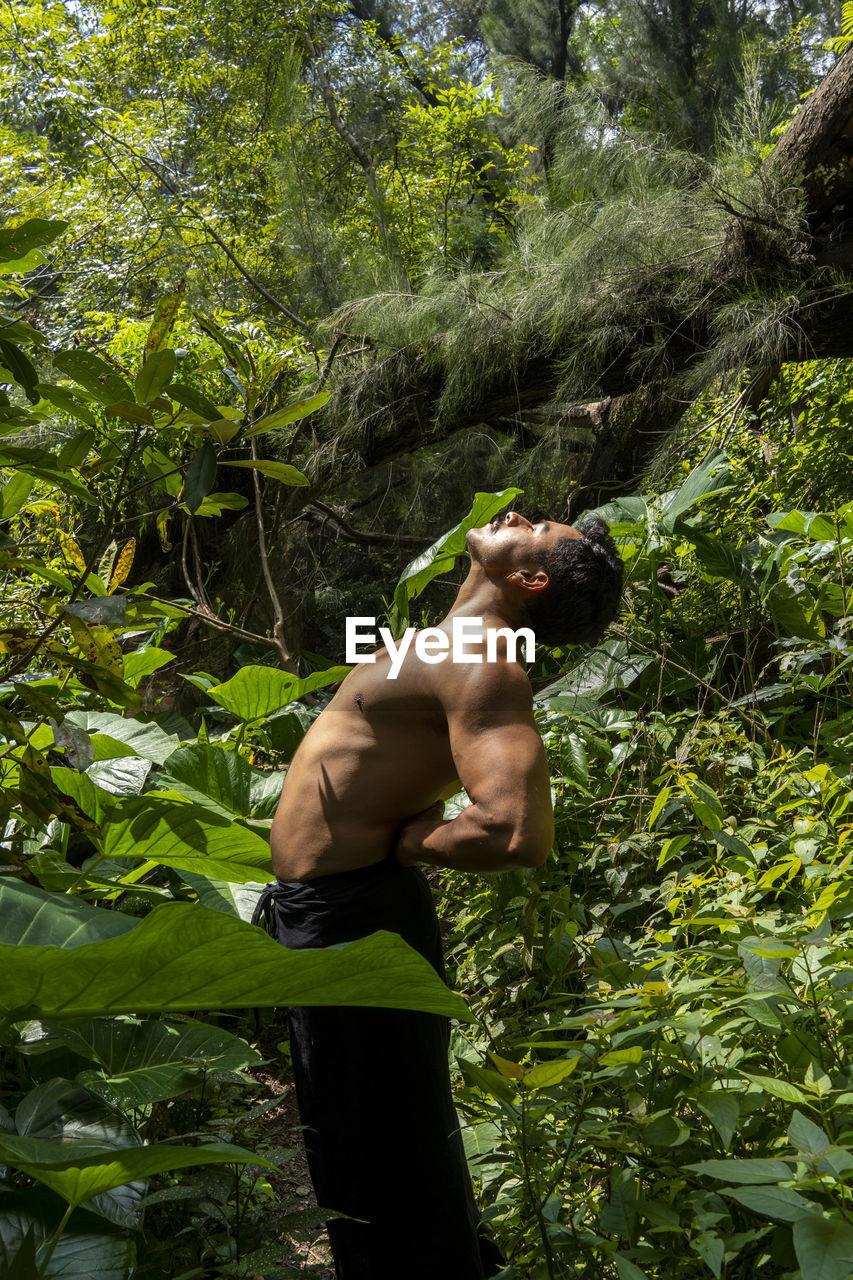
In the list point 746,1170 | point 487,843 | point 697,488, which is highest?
point 697,488

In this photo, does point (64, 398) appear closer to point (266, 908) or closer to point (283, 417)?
point (283, 417)

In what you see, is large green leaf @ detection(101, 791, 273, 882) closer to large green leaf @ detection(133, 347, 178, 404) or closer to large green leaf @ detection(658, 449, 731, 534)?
large green leaf @ detection(133, 347, 178, 404)

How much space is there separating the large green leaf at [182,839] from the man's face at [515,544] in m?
0.56

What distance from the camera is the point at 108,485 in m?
4.36

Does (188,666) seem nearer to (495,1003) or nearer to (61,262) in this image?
(495,1003)

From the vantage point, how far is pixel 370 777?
128 centimetres

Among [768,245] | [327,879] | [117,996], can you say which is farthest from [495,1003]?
[768,245]

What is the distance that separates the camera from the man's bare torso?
1.28m

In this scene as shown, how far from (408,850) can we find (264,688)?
113 cm

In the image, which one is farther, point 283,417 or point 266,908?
point 266,908

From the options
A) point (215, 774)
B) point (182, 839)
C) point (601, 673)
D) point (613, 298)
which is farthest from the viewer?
point (613, 298)

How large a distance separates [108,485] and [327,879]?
11.5 feet

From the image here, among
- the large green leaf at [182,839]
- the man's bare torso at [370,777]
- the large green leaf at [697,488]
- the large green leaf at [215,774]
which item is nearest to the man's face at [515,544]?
the man's bare torso at [370,777]

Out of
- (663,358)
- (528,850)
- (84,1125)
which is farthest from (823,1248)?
(663,358)
